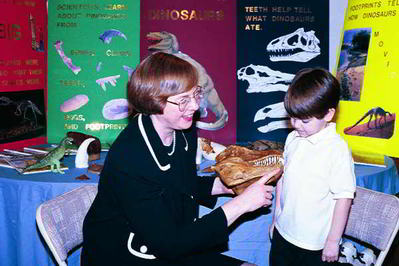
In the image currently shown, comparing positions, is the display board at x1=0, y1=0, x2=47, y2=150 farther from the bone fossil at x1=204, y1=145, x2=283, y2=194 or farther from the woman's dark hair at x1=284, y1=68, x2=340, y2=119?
the woman's dark hair at x1=284, y1=68, x2=340, y2=119

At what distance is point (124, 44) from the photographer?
3.00 meters

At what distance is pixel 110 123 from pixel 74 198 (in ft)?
3.83

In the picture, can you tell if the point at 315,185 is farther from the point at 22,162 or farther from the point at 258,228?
the point at 22,162

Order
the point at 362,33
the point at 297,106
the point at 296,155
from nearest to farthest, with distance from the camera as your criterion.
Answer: the point at 297,106 < the point at 296,155 < the point at 362,33

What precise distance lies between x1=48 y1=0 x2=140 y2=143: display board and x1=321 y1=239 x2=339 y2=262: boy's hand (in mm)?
1641

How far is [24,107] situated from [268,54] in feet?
5.25

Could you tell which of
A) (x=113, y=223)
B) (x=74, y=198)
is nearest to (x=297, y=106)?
(x=113, y=223)

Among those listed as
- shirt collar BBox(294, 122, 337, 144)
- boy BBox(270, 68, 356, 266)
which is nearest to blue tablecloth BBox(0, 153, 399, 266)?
boy BBox(270, 68, 356, 266)

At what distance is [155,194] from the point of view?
4.80ft

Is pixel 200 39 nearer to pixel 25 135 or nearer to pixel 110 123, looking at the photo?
pixel 110 123

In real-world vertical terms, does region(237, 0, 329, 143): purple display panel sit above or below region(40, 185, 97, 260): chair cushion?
above

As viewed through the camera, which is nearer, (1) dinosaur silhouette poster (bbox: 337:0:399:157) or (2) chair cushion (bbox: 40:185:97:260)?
(2) chair cushion (bbox: 40:185:97:260)

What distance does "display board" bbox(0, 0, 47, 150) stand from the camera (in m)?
2.64

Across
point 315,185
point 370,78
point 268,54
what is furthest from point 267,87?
point 315,185
